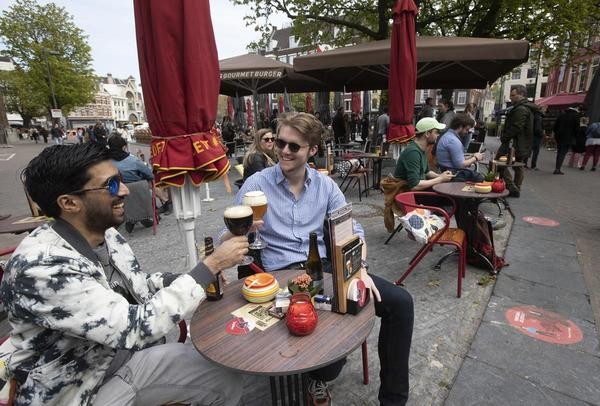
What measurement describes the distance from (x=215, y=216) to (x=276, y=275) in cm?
409

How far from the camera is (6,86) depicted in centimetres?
3997

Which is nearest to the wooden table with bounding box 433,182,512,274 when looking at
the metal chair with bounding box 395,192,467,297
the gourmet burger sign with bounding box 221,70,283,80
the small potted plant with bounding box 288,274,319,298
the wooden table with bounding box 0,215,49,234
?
the metal chair with bounding box 395,192,467,297

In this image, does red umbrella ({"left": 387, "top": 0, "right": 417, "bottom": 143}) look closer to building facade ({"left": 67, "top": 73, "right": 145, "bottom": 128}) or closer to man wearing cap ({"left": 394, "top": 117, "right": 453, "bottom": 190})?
man wearing cap ({"left": 394, "top": 117, "right": 453, "bottom": 190})

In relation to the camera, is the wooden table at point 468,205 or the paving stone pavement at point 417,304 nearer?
the paving stone pavement at point 417,304

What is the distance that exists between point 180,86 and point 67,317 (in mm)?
1285

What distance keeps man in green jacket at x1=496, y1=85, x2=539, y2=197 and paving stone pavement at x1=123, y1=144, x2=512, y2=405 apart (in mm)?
1347

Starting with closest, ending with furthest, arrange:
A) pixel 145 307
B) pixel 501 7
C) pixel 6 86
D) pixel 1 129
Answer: pixel 145 307
pixel 501 7
pixel 1 129
pixel 6 86

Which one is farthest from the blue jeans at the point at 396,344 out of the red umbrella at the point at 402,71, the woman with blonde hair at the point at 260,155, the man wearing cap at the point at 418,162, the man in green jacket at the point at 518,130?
the man in green jacket at the point at 518,130

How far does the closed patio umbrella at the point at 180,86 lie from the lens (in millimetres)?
1760

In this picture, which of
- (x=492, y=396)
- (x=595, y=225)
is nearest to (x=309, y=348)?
(x=492, y=396)

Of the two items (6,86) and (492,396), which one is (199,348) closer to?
(492,396)

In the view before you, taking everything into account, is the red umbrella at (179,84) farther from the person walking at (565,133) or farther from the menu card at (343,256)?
the person walking at (565,133)

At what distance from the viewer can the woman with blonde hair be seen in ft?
14.4

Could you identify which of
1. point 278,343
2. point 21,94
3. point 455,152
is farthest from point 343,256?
point 21,94
